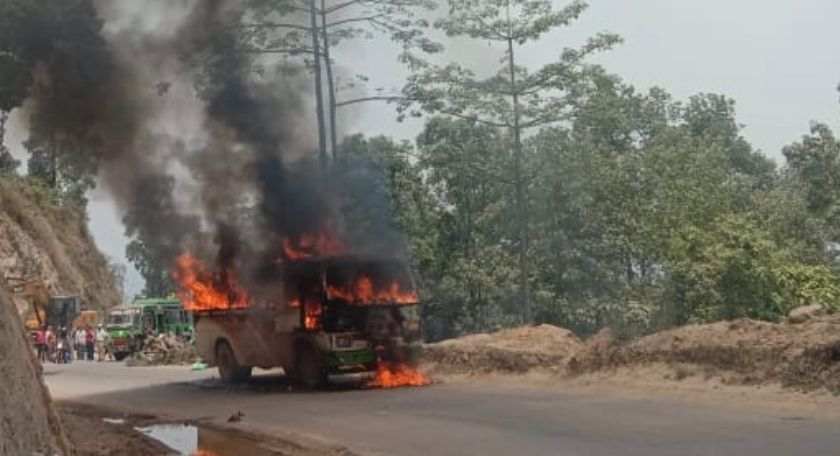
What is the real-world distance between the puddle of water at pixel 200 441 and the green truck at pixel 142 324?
24255 mm

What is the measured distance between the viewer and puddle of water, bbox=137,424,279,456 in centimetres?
1137

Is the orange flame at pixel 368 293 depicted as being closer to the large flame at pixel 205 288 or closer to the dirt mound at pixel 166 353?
the large flame at pixel 205 288

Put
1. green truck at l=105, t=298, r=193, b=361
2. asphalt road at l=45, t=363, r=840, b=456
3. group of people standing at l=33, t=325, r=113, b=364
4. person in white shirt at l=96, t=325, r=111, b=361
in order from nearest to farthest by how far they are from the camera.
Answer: asphalt road at l=45, t=363, r=840, b=456 < group of people standing at l=33, t=325, r=113, b=364 < green truck at l=105, t=298, r=193, b=361 < person in white shirt at l=96, t=325, r=111, b=361

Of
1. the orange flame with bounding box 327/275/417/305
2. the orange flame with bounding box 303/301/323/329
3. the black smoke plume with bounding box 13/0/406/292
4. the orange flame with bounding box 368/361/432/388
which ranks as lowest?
the orange flame with bounding box 368/361/432/388

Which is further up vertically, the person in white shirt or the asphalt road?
the person in white shirt

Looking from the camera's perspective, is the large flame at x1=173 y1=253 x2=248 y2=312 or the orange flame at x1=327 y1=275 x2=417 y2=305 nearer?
the orange flame at x1=327 y1=275 x2=417 y2=305

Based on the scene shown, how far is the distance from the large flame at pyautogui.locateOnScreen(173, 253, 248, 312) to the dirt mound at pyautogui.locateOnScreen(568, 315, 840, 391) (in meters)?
6.63

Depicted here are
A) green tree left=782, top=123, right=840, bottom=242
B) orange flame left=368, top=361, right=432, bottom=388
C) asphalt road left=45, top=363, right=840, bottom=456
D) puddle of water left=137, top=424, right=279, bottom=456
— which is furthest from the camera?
green tree left=782, top=123, right=840, bottom=242

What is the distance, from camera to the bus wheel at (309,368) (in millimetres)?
17469

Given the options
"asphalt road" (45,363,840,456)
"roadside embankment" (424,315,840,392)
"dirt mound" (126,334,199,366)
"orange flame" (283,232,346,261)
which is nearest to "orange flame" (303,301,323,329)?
"asphalt road" (45,363,840,456)

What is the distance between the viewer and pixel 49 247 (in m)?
48.5

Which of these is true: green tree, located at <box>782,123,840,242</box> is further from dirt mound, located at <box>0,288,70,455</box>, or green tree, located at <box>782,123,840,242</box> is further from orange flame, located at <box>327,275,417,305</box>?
dirt mound, located at <box>0,288,70,455</box>

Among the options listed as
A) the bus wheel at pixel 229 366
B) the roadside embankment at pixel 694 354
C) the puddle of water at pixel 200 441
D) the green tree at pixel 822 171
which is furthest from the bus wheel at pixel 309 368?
the green tree at pixel 822 171

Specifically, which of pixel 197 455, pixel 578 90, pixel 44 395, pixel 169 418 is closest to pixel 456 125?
pixel 578 90
